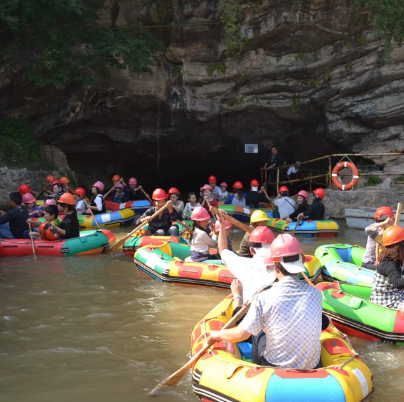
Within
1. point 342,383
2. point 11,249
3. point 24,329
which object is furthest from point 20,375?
point 11,249

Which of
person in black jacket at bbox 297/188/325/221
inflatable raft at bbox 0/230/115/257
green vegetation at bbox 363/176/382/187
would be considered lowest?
inflatable raft at bbox 0/230/115/257

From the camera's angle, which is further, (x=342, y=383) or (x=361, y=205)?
(x=361, y=205)

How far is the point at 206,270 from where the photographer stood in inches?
299

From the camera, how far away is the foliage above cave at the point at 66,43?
46.2 feet

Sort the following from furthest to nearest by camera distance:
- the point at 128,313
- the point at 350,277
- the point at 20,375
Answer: the point at 350,277, the point at 128,313, the point at 20,375

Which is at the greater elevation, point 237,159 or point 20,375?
point 237,159

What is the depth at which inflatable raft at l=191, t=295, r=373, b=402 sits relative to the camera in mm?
3668

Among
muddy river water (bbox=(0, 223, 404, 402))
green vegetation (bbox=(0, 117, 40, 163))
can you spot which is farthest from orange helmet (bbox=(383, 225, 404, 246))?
green vegetation (bbox=(0, 117, 40, 163))

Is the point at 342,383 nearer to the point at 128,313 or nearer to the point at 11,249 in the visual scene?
the point at 128,313

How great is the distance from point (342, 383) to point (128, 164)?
19145mm

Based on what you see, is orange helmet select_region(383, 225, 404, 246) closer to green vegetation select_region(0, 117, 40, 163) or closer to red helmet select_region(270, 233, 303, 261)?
red helmet select_region(270, 233, 303, 261)

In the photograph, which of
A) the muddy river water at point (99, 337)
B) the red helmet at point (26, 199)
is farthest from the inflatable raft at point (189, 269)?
the red helmet at point (26, 199)

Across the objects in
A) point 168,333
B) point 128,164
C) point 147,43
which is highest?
point 147,43

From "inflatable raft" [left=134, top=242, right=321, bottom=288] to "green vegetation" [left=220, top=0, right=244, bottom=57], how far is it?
9.44 metres
